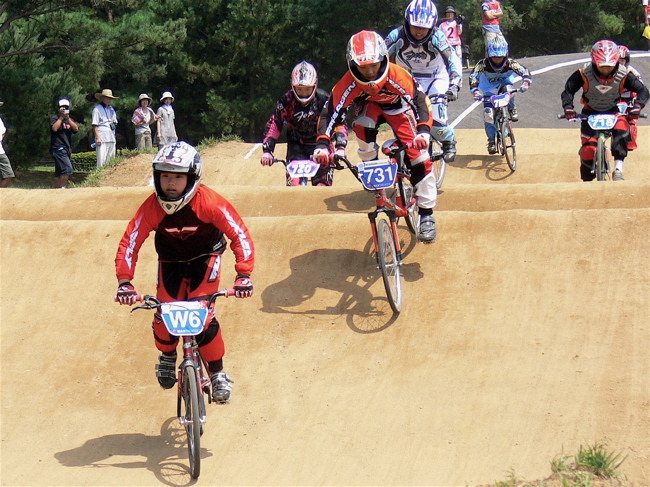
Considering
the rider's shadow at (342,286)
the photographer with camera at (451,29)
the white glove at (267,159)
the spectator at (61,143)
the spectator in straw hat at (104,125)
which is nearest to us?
the rider's shadow at (342,286)

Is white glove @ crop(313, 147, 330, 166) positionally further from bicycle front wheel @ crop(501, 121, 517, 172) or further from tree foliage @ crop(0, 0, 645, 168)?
tree foliage @ crop(0, 0, 645, 168)

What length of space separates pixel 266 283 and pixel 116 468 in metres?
3.50

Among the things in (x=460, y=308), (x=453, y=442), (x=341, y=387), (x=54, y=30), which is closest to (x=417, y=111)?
(x=460, y=308)

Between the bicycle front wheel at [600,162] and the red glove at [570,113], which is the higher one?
the red glove at [570,113]

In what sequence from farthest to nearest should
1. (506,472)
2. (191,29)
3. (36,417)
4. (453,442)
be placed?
(191,29) → (36,417) → (453,442) → (506,472)

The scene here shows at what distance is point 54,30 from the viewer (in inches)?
967

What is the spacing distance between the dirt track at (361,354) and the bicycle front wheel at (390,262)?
10.2 inches

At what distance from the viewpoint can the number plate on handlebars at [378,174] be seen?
27.8 ft

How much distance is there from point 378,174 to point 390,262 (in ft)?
2.92

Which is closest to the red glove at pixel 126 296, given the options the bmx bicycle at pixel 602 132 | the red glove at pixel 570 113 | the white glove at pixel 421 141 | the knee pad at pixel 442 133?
the white glove at pixel 421 141

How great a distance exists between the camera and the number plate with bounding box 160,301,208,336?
20.3 feet

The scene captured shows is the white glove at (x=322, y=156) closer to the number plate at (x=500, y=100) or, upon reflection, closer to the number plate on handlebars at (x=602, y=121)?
the number plate on handlebars at (x=602, y=121)

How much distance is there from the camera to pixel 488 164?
16.7 meters

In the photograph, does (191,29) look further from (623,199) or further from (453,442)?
(453,442)
